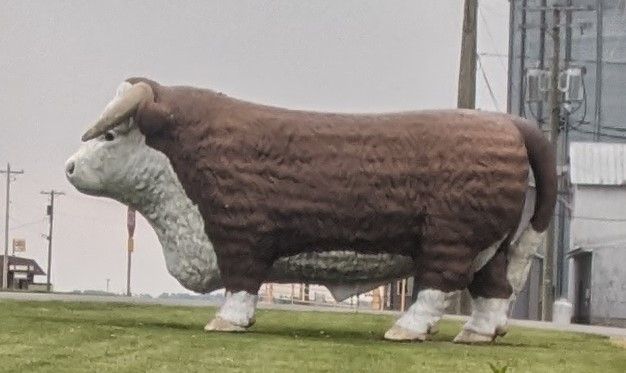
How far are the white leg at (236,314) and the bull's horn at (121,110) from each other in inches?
74.0

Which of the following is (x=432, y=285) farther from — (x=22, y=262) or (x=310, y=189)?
(x=22, y=262)

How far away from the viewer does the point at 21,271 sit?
57.1 m

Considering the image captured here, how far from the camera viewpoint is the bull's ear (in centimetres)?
1338

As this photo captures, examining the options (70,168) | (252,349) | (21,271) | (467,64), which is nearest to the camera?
(252,349)

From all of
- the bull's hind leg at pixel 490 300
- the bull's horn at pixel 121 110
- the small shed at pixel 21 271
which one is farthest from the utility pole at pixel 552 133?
the small shed at pixel 21 271

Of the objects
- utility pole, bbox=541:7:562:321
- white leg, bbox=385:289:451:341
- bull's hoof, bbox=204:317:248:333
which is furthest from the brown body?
utility pole, bbox=541:7:562:321

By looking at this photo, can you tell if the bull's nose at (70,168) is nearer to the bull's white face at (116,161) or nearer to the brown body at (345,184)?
the bull's white face at (116,161)

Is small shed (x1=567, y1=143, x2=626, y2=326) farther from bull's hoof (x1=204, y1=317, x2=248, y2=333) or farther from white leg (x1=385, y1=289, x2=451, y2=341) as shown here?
bull's hoof (x1=204, y1=317, x2=248, y2=333)

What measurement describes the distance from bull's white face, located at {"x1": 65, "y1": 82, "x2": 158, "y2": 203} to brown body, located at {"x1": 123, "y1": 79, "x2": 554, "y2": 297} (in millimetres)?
175

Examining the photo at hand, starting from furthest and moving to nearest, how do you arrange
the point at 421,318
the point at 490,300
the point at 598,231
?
the point at 598,231 → the point at 490,300 → the point at 421,318

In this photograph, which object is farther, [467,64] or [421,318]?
[467,64]

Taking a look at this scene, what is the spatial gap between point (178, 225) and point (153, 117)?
3.37ft

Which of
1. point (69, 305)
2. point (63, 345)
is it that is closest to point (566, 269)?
point (69, 305)

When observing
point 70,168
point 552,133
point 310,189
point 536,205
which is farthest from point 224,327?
point 552,133
